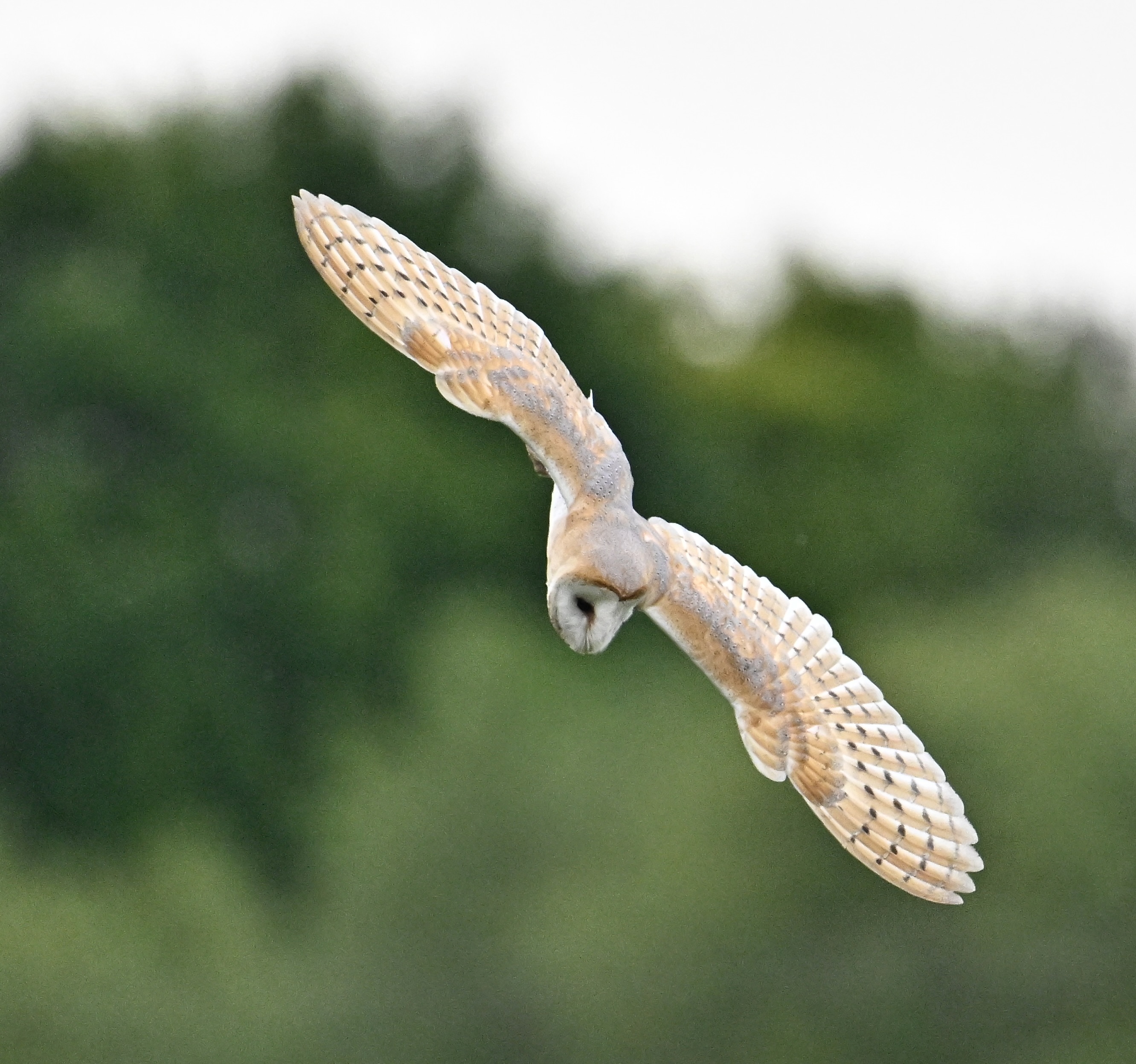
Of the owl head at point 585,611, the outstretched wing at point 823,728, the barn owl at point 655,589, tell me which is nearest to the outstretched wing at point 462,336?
the barn owl at point 655,589

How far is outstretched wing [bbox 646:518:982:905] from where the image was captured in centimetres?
1444

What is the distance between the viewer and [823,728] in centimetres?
1480

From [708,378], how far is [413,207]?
5870 millimetres

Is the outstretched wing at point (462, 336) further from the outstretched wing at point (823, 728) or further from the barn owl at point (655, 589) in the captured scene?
the outstretched wing at point (823, 728)

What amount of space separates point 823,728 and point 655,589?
128cm

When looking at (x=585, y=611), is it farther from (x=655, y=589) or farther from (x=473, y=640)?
(x=473, y=640)

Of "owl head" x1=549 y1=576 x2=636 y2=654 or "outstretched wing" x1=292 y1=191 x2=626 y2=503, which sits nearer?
"owl head" x1=549 y1=576 x2=636 y2=654

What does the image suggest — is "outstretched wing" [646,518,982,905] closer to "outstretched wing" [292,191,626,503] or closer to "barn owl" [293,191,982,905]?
"barn owl" [293,191,982,905]

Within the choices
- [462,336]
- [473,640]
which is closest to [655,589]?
[462,336]

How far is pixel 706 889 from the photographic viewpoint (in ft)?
109

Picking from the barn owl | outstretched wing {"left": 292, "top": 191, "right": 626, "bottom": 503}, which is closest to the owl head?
the barn owl

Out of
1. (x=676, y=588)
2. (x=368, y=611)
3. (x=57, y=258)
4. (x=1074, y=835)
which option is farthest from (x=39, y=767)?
(x=676, y=588)

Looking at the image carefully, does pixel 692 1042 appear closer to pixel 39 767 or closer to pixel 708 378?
pixel 39 767

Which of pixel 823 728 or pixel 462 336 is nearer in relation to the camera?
pixel 462 336
